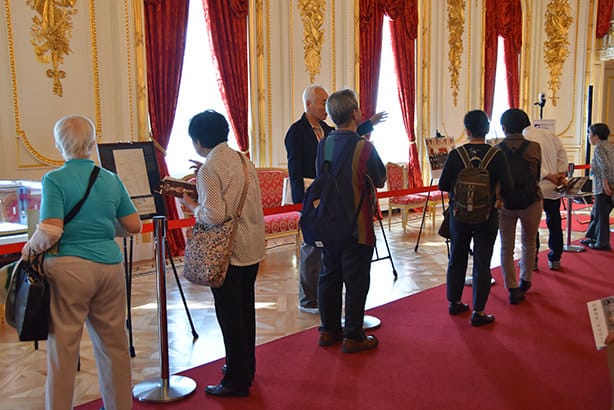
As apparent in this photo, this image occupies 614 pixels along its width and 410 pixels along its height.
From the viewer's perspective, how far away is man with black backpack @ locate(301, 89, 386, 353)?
3.22 metres

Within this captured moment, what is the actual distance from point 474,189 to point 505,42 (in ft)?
29.8

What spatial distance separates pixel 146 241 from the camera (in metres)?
6.31

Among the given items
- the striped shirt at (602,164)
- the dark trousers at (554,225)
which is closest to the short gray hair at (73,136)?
the dark trousers at (554,225)

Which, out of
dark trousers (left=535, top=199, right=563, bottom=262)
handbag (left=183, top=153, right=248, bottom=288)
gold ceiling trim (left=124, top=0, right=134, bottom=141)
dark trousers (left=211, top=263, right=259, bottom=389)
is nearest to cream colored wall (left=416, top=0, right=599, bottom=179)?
dark trousers (left=535, top=199, right=563, bottom=262)

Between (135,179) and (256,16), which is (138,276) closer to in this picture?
(135,179)

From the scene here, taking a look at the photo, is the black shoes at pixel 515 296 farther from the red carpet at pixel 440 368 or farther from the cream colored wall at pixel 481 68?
the cream colored wall at pixel 481 68

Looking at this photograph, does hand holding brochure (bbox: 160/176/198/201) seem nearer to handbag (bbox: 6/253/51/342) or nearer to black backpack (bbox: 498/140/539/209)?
handbag (bbox: 6/253/51/342)

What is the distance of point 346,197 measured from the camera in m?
3.23

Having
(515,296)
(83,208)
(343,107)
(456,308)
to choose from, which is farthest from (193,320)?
(515,296)

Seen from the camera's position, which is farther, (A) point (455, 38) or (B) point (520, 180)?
(A) point (455, 38)

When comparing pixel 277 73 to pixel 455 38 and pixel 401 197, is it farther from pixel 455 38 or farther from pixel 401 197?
pixel 455 38

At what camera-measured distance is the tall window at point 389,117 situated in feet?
30.8

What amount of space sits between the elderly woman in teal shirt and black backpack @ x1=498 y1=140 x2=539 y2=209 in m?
2.80

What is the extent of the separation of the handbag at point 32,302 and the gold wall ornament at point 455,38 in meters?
9.25
